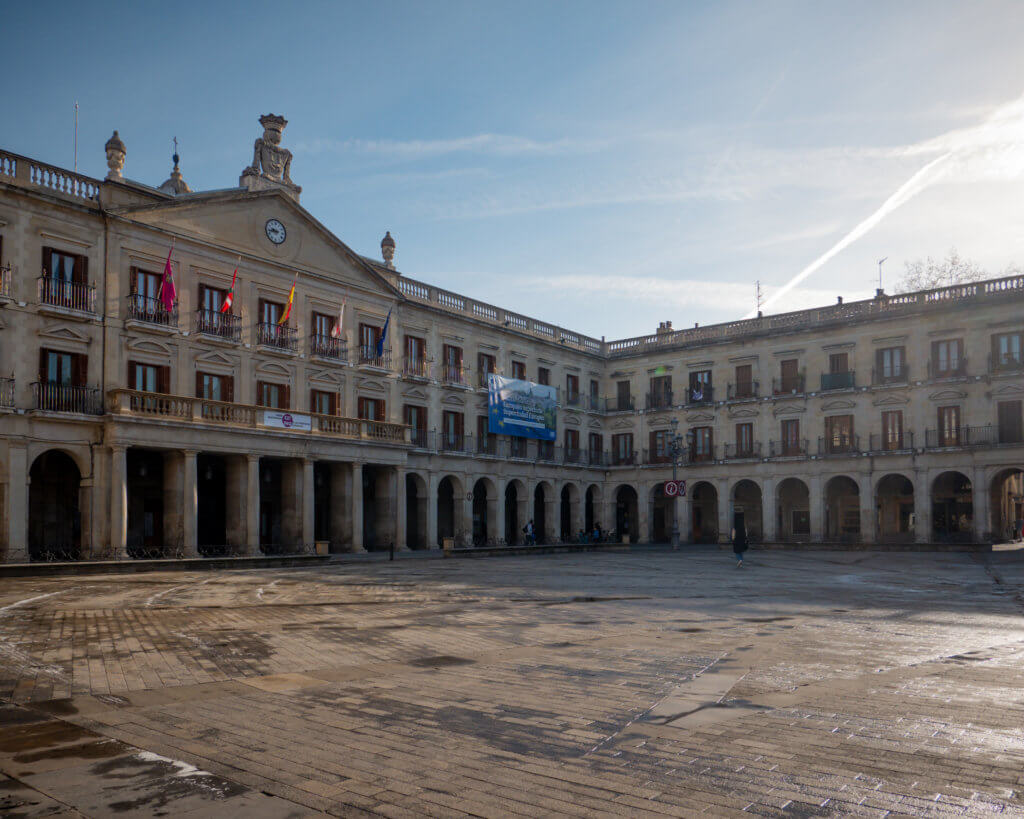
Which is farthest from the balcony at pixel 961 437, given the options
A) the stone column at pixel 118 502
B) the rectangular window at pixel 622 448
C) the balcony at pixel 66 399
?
the balcony at pixel 66 399

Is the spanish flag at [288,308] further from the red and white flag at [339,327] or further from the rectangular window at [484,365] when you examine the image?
the rectangular window at [484,365]

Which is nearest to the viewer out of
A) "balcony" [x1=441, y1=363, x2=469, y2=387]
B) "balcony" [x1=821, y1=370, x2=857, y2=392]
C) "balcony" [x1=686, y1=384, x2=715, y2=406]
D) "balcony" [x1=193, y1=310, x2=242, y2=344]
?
"balcony" [x1=193, y1=310, x2=242, y2=344]

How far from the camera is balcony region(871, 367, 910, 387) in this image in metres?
46.6

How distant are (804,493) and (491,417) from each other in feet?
68.6

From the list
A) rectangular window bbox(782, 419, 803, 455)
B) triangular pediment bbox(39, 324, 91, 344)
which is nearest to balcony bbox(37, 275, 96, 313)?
triangular pediment bbox(39, 324, 91, 344)

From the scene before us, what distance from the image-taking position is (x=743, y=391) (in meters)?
52.8

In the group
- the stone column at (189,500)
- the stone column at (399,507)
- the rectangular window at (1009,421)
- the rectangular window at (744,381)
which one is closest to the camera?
the stone column at (189,500)

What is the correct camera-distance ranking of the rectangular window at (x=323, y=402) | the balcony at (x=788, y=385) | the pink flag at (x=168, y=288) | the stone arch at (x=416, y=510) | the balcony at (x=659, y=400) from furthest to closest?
the balcony at (x=659, y=400) → the balcony at (x=788, y=385) → the stone arch at (x=416, y=510) → the rectangular window at (x=323, y=402) → the pink flag at (x=168, y=288)

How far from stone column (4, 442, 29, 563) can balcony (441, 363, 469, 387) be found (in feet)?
71.5

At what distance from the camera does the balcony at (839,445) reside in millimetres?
48219

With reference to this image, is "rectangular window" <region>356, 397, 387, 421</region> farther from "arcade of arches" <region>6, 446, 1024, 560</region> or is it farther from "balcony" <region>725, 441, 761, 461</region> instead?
"balcony" <region>725, 441, 761, 461</region>

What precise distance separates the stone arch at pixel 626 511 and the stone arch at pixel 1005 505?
21.7 metres

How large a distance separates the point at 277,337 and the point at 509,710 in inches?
1235

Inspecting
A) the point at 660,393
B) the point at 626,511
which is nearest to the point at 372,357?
the point at 660,393
